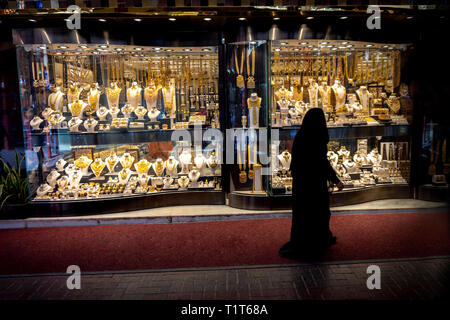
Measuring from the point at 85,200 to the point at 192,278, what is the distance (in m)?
2.73

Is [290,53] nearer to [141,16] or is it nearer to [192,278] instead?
[141,16]

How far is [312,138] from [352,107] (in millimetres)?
2632

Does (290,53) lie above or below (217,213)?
above

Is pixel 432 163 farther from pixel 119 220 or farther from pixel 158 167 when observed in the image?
pixel 119 220

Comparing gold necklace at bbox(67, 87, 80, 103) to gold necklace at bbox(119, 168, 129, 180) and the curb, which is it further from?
the curb

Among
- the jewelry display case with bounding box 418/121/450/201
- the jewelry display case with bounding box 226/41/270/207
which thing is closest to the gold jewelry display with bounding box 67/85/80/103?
the jewelry display case with bounding box 226/41/270/207

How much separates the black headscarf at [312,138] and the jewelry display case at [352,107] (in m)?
1.68

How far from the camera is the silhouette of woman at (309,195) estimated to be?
386 centimetres

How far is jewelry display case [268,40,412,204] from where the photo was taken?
18.9 feet

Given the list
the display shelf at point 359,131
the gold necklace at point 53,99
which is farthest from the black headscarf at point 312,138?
the gold necklace at point 53,99

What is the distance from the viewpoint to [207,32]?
5.52 metres
